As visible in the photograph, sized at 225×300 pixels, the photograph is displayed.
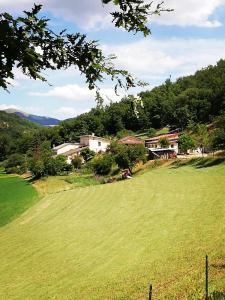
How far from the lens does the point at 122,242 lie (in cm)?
4284

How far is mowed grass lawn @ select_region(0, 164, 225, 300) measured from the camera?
27.6 meters

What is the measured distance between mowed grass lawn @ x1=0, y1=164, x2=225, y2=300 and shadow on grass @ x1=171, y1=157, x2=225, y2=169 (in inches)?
168

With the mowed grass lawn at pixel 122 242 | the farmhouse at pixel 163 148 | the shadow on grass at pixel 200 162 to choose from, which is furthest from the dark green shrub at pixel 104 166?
the mowed grass lawn at pixel 122 242

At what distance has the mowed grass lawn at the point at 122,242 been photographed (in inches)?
1086

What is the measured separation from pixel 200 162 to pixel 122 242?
45.8 meters

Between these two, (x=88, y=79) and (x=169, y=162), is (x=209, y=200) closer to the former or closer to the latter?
(x=169, y=162)

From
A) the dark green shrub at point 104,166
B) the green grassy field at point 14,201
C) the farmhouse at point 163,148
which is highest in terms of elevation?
the farmhouse at point 163,148

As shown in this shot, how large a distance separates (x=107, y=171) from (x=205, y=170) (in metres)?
33.5

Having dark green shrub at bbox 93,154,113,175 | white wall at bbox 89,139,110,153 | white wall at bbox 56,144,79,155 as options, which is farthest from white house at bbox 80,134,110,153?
dark green shrub at bbox 93,154,113,175

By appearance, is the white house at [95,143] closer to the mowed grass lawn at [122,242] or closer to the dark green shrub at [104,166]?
the dark green shrub at [104,166]

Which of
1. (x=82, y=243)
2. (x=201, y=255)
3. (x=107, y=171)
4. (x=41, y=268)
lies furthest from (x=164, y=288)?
(x=107, y=171)

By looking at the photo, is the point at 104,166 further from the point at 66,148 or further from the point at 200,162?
the point at 66,148

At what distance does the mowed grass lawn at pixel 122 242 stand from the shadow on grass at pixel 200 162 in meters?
4.26

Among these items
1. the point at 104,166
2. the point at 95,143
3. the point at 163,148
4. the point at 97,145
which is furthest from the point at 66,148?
the point at 104,166
